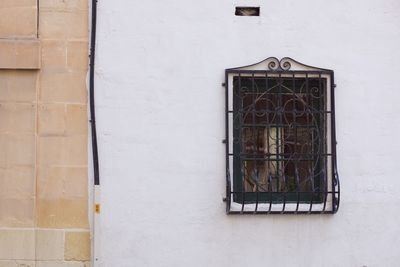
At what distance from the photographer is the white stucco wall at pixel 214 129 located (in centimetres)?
580

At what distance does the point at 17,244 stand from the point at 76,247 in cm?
49

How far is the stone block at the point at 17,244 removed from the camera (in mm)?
5699

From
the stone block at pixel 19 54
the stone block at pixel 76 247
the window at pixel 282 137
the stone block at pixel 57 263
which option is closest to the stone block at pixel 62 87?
the stone block at pixel 19 54

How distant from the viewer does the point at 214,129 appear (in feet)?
19.3

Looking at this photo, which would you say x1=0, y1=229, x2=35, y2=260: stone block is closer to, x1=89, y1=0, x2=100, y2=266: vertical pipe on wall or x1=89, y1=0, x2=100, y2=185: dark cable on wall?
x1=89, y1=0, x2=100, y2=266: vertical pipe on wall

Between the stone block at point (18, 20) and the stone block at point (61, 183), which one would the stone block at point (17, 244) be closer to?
the stone block at point (61, 183)

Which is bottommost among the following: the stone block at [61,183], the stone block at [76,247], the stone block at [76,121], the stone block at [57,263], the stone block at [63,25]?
the stone block at [57,263]

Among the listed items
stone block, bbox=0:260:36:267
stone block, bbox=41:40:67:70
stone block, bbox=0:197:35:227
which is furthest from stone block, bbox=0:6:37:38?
stone block, bbox=0:260:36:267

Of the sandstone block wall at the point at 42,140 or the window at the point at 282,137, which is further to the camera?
the window at the point at 282,137

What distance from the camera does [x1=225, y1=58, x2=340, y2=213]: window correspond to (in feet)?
19.4

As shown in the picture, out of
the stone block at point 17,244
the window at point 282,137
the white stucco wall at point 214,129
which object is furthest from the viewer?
the window at point 282,137

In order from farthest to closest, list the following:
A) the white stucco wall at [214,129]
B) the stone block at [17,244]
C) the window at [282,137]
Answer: the window at [282,137] < the white stucco wall at [214,129] < the stone block at [17,244]

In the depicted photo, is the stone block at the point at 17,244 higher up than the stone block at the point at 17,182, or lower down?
lower down

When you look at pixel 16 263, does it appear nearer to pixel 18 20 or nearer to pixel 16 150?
pixel 16 150
